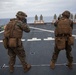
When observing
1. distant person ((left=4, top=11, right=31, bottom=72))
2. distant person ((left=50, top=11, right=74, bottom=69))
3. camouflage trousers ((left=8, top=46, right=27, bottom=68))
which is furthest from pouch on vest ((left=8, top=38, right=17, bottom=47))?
distant person ((left=50, top=11, right=74, bottom=69))

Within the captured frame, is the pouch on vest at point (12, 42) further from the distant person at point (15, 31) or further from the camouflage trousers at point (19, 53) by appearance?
the camouflage trousers at point (19, 53)

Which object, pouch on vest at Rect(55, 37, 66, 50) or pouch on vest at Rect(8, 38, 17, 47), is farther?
pouch on vest at Rect(55, 37, 66, 50)

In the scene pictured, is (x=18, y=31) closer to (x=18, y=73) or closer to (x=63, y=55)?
(x=18, y=73)

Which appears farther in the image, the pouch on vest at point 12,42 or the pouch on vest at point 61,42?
the pouch on vest at point 61,42

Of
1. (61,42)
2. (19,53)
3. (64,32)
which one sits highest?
(64,32)

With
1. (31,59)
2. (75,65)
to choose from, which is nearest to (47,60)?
(31,59)

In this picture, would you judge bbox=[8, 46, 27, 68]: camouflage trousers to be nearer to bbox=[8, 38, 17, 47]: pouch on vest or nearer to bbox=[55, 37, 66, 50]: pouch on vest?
bbox=[8, 38, 17, 47]: pouch on vest

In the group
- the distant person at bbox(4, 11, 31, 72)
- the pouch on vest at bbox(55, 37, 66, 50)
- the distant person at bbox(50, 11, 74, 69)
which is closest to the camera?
the distant person at bbox(4, 11, 31, 72)

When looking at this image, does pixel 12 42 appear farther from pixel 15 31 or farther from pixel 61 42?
pixel 61 42

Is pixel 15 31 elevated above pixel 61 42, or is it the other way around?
pixel 15 31

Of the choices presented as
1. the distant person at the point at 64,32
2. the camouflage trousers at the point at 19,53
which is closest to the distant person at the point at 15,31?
the camouflage trousers at the point at 19,53

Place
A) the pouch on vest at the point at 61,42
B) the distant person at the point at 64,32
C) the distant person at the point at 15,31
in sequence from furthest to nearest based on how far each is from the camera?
the pouch on vest at the point at 61,42, the distant person at the point at 64,32, the distant person at the point at 15,31

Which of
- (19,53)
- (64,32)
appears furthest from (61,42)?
(19,53)

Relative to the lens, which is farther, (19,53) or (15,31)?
(19,53)
